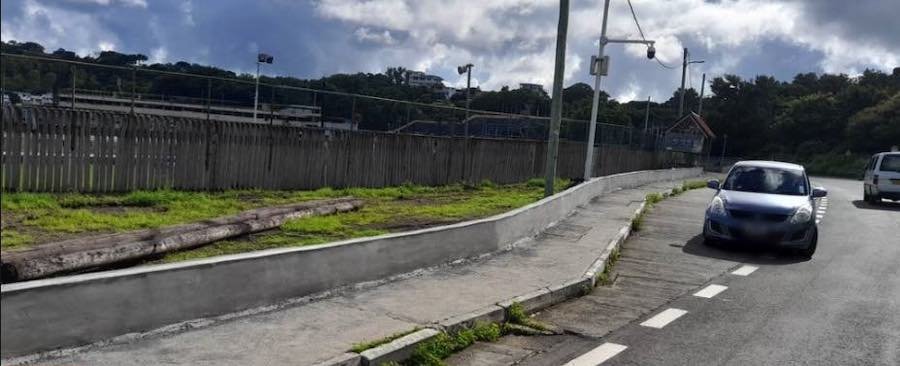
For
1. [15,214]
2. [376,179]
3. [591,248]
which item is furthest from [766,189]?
[15,214]

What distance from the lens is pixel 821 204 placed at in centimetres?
2292

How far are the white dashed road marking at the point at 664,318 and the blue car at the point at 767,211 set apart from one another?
4.79 metres

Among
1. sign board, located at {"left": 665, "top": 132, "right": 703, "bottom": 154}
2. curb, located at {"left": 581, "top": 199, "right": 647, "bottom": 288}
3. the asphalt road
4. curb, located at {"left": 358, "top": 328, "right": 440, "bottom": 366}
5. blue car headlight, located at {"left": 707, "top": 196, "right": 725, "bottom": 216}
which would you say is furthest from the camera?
sign board, located at {"left": 665, "top": 132, "right": 703, "bottom": 154}

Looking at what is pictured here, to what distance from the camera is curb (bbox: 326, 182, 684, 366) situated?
551 centimetres

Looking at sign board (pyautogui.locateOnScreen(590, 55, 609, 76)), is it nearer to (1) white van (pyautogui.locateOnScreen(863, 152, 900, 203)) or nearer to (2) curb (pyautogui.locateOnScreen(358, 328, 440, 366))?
(1) white van (pyautogui.locateOnScreen(863, 152, 900, 203))

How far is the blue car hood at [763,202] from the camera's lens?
12148mm

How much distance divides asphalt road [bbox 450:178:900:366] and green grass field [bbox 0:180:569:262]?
3.32m

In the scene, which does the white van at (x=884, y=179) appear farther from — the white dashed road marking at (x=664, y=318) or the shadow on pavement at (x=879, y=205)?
the white dashed road marking at (x=664, y=318)

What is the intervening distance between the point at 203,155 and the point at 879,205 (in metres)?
20.8

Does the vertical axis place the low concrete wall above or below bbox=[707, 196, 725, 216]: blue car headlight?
below

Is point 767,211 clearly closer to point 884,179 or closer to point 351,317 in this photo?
point 351,317

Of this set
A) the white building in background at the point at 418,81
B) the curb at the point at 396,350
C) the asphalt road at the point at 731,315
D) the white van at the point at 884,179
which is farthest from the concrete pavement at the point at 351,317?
the white building in background at the point at 418,81

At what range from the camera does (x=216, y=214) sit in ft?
34.3

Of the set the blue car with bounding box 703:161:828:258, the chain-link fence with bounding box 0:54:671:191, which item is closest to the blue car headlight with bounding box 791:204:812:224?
the blue car with bounding box 703:161:828:258
